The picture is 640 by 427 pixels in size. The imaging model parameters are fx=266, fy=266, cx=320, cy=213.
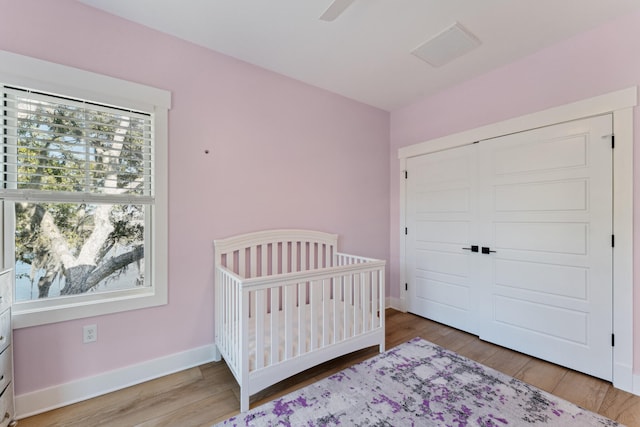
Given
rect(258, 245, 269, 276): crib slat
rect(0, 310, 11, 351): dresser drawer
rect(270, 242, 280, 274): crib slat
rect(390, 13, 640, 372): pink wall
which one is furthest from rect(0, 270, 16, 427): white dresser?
rect(390, 13, 640, 372): pink wall

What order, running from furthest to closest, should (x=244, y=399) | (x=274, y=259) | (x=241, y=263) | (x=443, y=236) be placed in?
(x=443, y=236)
(x=274, y=259)
(x=241, y=263)
(x=244, y=399)

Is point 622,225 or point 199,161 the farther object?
point 199,161

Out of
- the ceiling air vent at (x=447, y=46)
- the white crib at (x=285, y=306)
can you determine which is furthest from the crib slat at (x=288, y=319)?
the ceiling air vent at (x=447, y=46)

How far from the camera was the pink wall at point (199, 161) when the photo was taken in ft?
5.49

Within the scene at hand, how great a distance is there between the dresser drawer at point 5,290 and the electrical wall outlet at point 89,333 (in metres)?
0.42

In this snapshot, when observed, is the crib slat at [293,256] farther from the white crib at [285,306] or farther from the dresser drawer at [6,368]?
the dresser drawer at [6,368]

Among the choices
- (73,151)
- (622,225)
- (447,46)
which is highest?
(447,46)

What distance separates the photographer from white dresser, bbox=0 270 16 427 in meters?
1.38

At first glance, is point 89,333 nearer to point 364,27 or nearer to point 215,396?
point 215,396

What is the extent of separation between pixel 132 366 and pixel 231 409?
2.71 ft

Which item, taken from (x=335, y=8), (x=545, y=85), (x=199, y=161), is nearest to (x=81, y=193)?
(x=199, y=161)

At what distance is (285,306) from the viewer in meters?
1.79

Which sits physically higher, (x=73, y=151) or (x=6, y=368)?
(x=73, y=151)

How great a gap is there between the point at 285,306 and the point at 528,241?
2.15 metres
